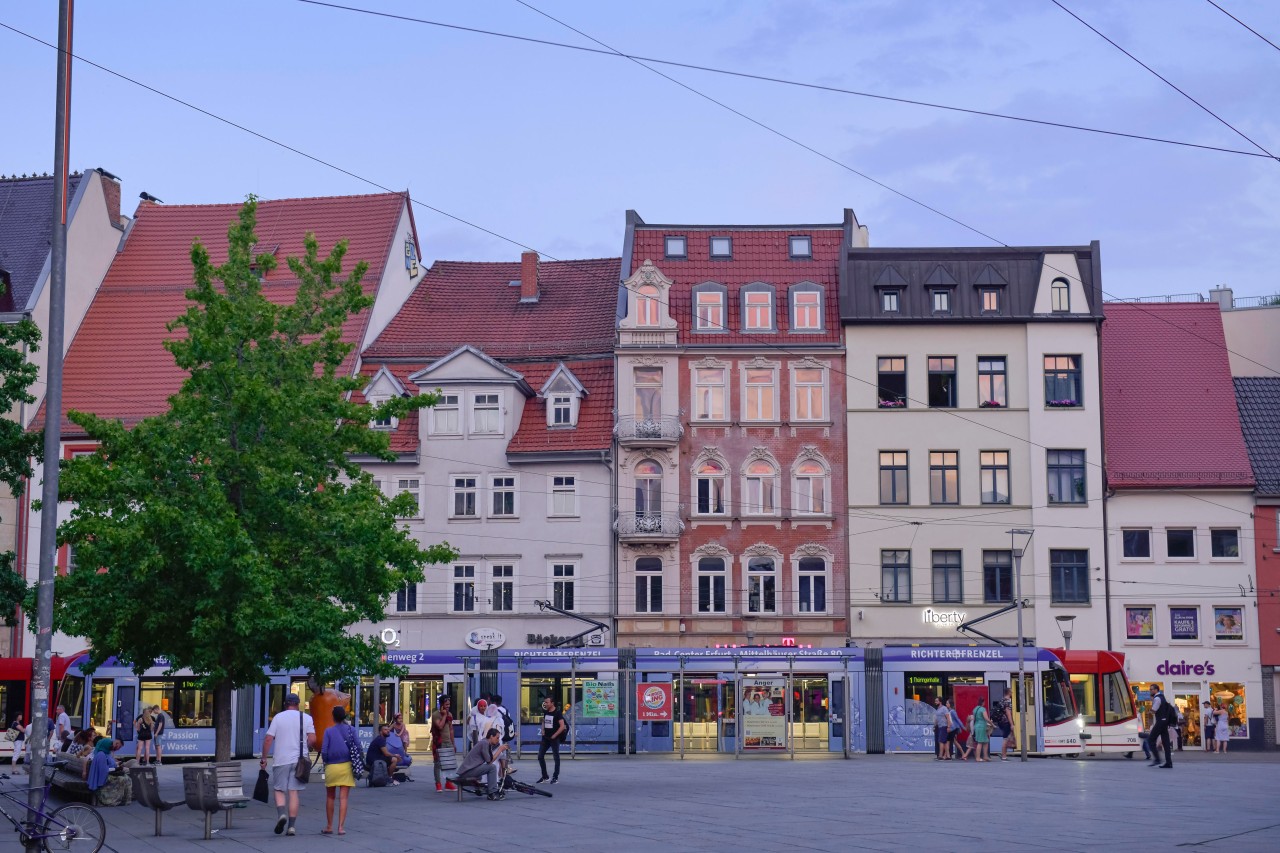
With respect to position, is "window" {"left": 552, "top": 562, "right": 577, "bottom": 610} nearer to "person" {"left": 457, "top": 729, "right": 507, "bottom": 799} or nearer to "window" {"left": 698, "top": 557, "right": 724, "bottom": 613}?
"window" {"left": 698, "top": 557, "right": 724, "bottom": 613}

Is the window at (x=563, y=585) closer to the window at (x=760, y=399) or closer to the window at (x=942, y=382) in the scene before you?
the window at (x=760, y=399)

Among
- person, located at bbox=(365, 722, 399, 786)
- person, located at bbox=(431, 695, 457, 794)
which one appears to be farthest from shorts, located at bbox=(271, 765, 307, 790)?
person, located at bbox=(365, 722, 399, 786)

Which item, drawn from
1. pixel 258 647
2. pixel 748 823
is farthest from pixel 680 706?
pixel 748 823

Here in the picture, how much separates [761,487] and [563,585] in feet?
24.6

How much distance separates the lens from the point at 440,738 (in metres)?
35.3

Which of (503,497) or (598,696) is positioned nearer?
(598,696)

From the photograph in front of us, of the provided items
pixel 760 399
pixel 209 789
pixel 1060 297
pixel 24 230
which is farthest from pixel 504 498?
pixel 209 789

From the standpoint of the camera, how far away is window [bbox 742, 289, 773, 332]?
58.2 metres

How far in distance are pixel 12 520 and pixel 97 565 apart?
99.3 feet

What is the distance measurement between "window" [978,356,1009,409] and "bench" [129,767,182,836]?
38148 millimetres

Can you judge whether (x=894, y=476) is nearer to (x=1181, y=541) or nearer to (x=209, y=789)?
(x=1181, y=541)

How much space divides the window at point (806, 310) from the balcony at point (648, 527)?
26.2ft

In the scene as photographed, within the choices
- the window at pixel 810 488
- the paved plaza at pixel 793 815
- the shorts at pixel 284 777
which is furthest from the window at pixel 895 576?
the shorts at pixel 284 777

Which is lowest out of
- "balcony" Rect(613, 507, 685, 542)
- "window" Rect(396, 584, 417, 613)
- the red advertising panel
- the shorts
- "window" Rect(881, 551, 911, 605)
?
the shorts
